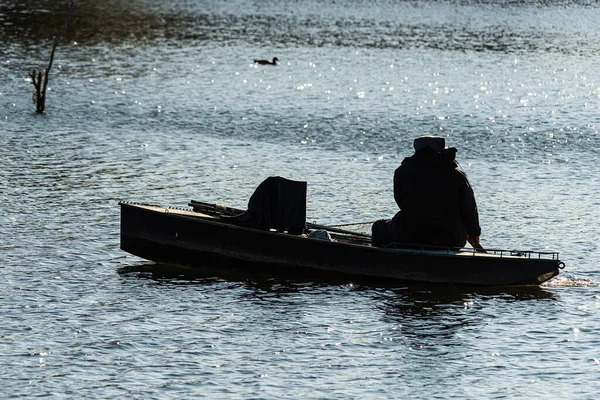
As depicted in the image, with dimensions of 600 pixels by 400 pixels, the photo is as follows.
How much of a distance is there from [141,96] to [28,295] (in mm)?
23425

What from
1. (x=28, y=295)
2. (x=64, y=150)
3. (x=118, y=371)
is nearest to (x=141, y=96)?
(x=64, y=150)

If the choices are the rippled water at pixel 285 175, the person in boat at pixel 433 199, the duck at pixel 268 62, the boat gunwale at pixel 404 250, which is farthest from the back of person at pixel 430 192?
the duck at pixel 268 62

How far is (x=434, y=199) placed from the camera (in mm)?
16656

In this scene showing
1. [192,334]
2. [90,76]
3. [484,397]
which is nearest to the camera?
[484,397]

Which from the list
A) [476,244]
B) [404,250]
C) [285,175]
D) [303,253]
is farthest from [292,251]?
[285,175]

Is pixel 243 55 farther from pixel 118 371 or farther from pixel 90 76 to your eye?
pixel 118 371

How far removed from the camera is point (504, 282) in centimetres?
1700

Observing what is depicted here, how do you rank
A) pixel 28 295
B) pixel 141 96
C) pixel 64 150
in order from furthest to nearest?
pixel 141 96
pixel 64 150
pixel 28 295

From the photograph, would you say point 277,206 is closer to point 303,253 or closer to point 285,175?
point 303,253

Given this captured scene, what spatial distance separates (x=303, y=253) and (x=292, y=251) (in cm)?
16

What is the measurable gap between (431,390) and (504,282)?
164 inches

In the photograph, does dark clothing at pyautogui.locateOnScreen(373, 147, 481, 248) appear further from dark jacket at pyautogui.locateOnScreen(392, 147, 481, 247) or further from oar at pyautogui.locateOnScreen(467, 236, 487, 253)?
oar at pyautogui.locateOnScreen(467, 236, 487, 253)

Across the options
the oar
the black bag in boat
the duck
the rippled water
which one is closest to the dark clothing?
the oar

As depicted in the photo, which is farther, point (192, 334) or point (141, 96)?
point (141, 96)
